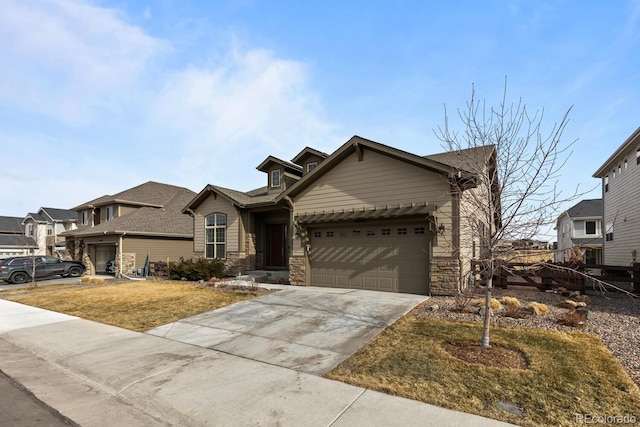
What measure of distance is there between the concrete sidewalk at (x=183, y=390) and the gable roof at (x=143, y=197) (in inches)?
845

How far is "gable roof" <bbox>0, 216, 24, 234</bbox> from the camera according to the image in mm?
45875

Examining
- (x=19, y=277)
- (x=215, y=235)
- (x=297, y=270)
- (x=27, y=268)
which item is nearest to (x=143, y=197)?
(x=27, y=268)

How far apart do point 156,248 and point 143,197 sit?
21.7ft

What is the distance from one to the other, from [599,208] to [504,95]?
36159 millimetres

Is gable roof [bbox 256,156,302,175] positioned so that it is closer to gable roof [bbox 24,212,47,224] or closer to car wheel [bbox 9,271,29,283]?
car wheel [bbox 9,271,29,283]

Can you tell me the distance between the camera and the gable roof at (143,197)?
2653 cm

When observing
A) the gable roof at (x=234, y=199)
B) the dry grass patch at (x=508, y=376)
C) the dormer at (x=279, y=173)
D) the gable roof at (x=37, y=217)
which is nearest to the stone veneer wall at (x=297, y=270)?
the gable roof at (x=234, y=199)

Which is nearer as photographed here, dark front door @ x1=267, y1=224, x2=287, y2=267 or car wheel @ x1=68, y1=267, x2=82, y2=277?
dark front door @ x1=267, y1=224, x2=287, y2=267

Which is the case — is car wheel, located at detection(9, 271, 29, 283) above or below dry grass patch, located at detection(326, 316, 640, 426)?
below

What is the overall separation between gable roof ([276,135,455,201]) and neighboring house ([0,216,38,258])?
40.6 meters

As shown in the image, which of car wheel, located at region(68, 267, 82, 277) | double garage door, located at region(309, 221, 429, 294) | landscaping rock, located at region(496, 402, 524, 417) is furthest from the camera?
car wheel, located at region(68, 267, 82, 277)

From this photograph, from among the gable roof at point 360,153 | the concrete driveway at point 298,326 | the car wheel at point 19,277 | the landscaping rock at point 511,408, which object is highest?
the gable roof at point 360,153

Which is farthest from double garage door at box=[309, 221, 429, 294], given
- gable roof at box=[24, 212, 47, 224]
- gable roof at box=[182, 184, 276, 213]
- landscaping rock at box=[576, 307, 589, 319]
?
gable roof at box=[24, 212, 47, 224]

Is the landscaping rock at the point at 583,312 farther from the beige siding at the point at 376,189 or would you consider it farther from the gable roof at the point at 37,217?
the gable roof at the point at 37,217
